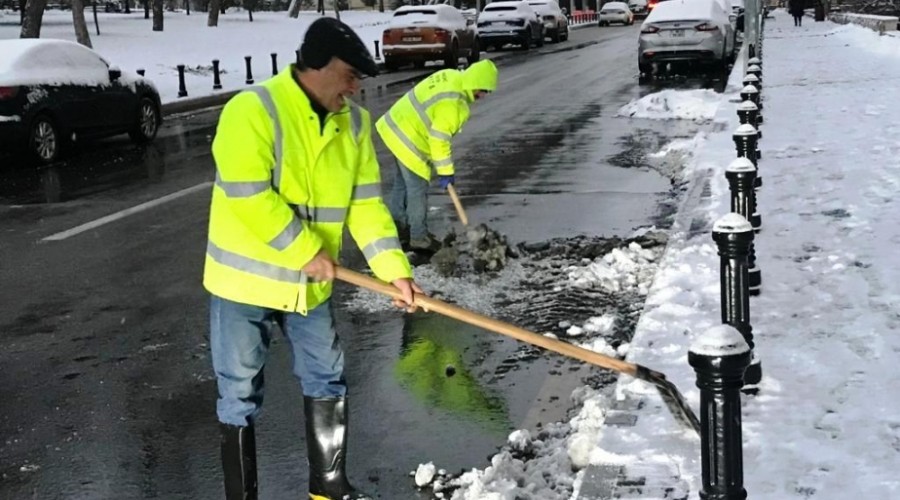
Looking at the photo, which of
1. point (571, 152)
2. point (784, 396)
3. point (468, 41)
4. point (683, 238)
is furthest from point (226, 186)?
point (468, 41)

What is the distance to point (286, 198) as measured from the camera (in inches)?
148

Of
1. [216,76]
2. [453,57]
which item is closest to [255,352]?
[216,76]

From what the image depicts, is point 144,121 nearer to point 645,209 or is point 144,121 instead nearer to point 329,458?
point 645,209

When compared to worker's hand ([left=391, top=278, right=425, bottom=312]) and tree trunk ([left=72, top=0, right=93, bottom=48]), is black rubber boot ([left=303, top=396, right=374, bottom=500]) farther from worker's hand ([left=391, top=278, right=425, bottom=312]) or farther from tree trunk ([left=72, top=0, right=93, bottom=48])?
tree trunk ([left=72, top=0, right=93, bottom=48])

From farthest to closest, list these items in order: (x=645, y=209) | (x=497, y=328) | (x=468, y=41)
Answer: (x=468, y=41)
(x=645, y=209)
(x=497, y=328)

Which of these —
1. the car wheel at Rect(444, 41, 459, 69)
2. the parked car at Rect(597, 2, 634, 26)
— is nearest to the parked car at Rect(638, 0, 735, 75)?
the car wheel at Rect(444, 41, 459, 69)

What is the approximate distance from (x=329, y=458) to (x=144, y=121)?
12778mm

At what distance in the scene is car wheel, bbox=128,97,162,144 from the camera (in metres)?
15.9

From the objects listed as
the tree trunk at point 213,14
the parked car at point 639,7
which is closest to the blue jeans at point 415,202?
the tree trunk at point 213,14

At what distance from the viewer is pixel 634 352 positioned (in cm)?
536

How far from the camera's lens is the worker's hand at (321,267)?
12.2 ft

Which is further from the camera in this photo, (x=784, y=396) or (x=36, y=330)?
(x=36, y=330)

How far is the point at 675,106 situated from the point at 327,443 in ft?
45.5

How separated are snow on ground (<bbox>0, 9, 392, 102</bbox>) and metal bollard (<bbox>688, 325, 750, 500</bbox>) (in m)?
18.2
